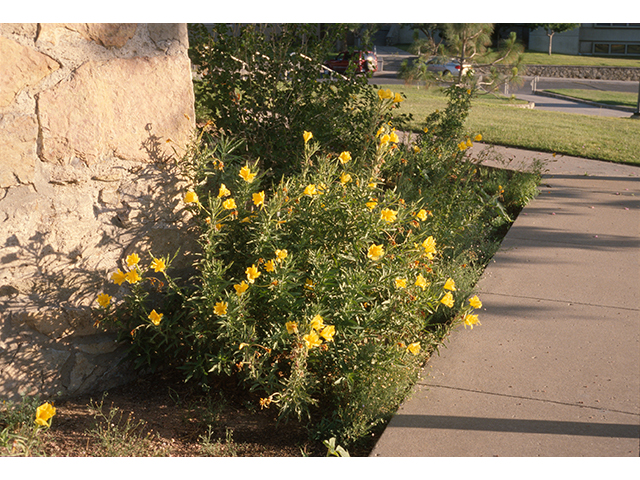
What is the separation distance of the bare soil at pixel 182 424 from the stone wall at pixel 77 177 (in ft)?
0.61

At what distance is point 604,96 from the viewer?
22750 mm

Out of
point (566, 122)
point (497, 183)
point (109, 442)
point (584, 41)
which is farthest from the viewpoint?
point (584, 41)

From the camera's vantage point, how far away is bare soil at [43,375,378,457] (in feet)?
8.10

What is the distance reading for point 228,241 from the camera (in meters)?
3.07

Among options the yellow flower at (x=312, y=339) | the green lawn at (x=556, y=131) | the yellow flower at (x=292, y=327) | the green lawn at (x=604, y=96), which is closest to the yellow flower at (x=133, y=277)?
the yellow flower at (x=292, y=327)

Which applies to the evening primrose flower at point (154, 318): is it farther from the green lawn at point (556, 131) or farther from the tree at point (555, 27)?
the tree at point (555, 27)

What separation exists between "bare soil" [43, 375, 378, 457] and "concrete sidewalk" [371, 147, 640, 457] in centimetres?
39

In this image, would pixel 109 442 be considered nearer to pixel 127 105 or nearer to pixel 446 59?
pixel 127 105

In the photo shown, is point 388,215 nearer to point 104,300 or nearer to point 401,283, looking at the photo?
point 401,283

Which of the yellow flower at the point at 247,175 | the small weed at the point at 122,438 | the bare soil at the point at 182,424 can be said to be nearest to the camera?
the small weed at the point at 122,438

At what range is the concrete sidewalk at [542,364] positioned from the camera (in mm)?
2498

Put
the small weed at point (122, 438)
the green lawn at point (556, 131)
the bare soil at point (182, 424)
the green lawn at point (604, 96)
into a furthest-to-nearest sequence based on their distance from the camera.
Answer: the green lawn at point (604, 96) → the green lawn at point (556, 131) → the bare soil at point (182, 424) → the small weed at point (122, 438)

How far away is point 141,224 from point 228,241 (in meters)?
0.46

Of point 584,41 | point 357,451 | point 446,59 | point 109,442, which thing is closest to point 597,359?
point 357,451
